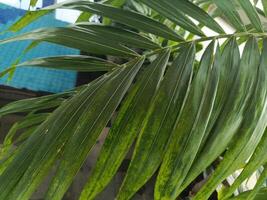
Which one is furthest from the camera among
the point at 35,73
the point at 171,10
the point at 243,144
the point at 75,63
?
the point at 35,73

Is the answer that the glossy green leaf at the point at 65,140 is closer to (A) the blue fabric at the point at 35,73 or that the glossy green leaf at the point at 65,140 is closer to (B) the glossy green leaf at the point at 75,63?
(B) the glossy green leaf at the point at 75,63

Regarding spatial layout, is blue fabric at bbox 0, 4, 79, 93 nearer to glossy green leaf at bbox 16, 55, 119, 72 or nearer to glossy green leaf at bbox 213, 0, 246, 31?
glossy green leaf at bbox 16, 55, 119, 72

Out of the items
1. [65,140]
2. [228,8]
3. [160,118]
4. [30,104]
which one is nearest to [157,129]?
[160,118]

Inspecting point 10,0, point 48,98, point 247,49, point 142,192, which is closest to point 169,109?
point 247,49

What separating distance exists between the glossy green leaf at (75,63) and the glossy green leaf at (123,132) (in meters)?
0.16

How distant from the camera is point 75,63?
0.56 metres

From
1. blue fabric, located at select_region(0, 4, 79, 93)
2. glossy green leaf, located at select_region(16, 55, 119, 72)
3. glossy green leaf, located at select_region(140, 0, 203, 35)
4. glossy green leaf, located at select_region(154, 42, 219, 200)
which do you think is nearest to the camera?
glossy green leaf, located at select_region(154, 42, 219, 200)

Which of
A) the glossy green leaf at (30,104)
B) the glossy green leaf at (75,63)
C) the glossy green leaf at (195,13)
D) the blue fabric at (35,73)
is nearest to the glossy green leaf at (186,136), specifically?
the glossy green leaf at (195,13)

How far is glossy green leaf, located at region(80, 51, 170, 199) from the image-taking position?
309 millimetres

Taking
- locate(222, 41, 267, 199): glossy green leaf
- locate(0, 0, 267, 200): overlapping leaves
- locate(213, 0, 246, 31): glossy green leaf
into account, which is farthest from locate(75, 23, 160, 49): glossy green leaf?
locate(222, 41, 267, 199): glossy green leaf

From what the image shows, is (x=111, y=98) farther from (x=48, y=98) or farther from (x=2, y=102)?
(x=2, y=102)

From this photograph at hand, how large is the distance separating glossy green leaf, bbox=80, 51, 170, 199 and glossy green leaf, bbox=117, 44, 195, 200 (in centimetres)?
2

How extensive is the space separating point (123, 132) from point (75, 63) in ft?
0.90

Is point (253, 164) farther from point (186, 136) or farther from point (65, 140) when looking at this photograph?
point (65, 140)
